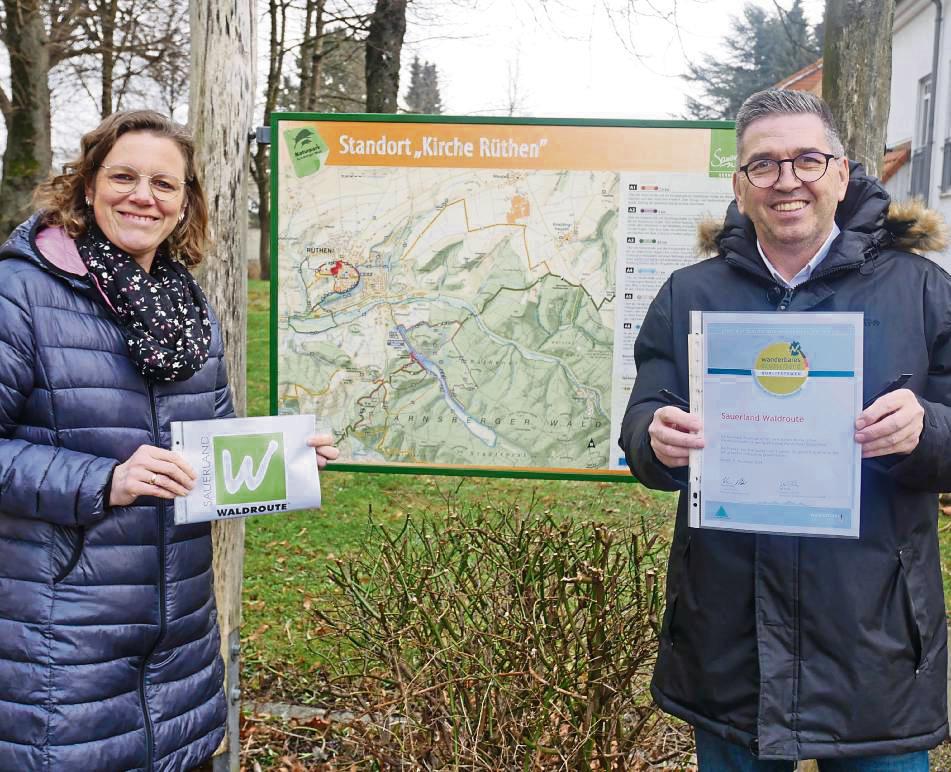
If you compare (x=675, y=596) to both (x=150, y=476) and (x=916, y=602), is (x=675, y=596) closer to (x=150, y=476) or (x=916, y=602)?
(x=916, y=602)

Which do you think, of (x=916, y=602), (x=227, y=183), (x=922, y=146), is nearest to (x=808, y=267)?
(x=916, y=602)

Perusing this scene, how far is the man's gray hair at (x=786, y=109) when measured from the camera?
216 centimetres

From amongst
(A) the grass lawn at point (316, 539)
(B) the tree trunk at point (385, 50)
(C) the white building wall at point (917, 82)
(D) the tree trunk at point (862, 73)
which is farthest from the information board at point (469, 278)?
(C) the white building wall at point (917, 82)

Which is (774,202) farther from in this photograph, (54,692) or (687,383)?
(54,692)

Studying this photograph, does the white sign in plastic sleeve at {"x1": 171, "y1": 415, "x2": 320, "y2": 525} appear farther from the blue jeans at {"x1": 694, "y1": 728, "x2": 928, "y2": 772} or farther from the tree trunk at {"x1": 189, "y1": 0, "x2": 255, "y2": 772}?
the blue jeans at {"x1": 694, "y1": 728, "x2": 928, "y2": 772}

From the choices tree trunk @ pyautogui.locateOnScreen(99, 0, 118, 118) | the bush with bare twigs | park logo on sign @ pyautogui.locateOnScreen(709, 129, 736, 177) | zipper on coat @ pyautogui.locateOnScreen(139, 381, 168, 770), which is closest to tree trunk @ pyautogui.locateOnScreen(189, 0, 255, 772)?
the bush with bare twigs

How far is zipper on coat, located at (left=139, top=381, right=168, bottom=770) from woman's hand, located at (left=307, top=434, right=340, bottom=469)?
399mm

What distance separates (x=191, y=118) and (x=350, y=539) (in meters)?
3.91

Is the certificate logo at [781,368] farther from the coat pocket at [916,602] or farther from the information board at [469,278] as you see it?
the information board at [469,278]

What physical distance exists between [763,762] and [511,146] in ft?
7.22

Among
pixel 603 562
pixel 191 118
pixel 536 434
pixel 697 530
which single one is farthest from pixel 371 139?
pixel 697 530

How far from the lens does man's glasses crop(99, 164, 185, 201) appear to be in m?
2.28

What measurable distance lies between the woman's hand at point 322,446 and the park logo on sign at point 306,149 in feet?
4.49

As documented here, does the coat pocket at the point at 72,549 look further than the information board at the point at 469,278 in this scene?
No
